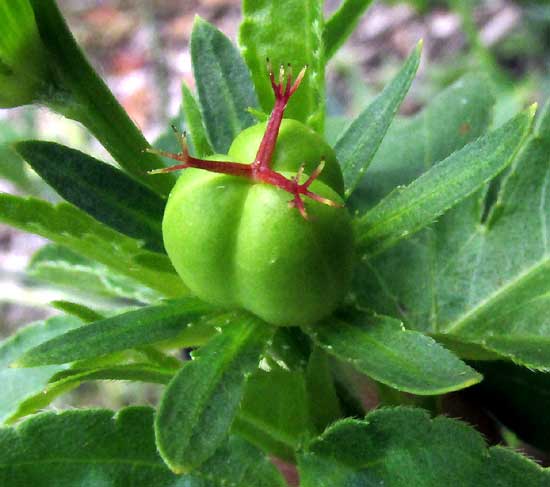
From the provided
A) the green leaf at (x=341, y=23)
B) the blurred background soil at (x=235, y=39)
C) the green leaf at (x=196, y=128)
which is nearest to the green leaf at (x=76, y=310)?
the green leaf at (x=196, y=128)

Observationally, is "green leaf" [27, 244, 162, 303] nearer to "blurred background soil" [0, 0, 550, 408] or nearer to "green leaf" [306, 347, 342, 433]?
"green leaf" [306, 347, 342, 433]

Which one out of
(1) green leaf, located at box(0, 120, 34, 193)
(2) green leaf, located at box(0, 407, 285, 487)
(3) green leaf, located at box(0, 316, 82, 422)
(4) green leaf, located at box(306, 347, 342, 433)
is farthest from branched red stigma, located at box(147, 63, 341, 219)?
(1) green leaf, located at box(0, 120, 34, 193)

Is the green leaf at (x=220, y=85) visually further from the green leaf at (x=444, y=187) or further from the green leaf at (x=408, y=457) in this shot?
the green leaf at (x=408, y=457)

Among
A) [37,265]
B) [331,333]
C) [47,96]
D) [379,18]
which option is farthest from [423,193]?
[379,18]

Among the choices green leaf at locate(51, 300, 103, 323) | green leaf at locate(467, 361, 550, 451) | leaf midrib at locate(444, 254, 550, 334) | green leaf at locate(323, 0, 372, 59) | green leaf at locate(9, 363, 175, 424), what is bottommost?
green leaf at locate(467, 361, 550, 451)

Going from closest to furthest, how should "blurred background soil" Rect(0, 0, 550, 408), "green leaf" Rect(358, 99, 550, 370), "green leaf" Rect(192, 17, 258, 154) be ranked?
"green leaf" Rect(192, 17, 258, 154) < "green leaf" Rect(358, 99, 550, 370) < "blurred background soil" Rect(0, 0, 550, 408)

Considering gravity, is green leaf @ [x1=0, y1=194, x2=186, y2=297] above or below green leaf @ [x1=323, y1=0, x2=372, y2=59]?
below

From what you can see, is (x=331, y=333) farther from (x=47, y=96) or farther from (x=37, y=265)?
(x=37, y=265)
